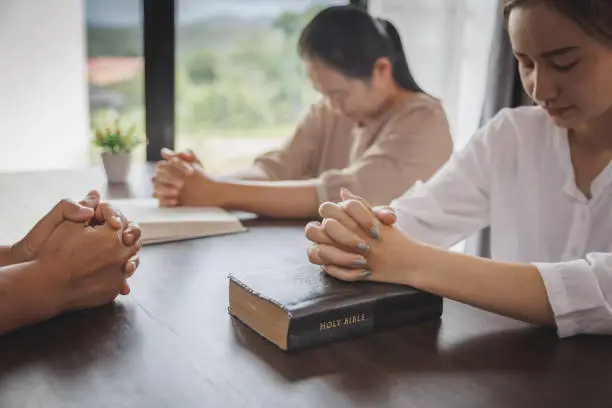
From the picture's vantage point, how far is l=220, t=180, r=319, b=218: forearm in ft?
5.46

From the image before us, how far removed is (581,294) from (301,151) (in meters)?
1.31

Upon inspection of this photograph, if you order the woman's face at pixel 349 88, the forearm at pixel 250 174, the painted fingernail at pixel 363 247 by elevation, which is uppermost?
the woman's face at pixel 349 88

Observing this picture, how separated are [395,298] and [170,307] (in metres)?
0.31

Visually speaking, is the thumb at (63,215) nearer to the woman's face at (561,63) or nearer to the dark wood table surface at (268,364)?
the dark wood table surface at (268,364)

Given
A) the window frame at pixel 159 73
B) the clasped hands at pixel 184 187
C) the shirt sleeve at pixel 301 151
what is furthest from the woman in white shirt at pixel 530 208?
the window frame at pixel 159 73

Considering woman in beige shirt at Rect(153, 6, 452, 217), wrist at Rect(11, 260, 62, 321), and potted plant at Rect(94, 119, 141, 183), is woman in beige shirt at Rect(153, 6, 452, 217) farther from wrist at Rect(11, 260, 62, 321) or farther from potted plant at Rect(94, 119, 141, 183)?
wrist at Rect(11, 260, 62, 321)

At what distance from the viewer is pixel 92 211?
3.40 feet

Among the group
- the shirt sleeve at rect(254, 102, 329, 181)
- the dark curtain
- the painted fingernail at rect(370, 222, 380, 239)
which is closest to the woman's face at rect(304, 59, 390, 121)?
the shirt sleeve at rect(254, 102, 329, 181)

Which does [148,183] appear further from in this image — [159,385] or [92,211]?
[159,385]

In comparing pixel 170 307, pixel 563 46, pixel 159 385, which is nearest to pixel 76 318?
pixel 170 307

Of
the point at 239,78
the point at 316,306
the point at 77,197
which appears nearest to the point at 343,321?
the point at 316,306

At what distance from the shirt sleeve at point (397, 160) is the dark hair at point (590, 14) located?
741 millimetres

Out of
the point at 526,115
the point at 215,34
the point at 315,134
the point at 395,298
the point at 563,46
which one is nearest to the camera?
the point at 395,298

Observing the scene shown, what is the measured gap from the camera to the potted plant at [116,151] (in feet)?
6.63
